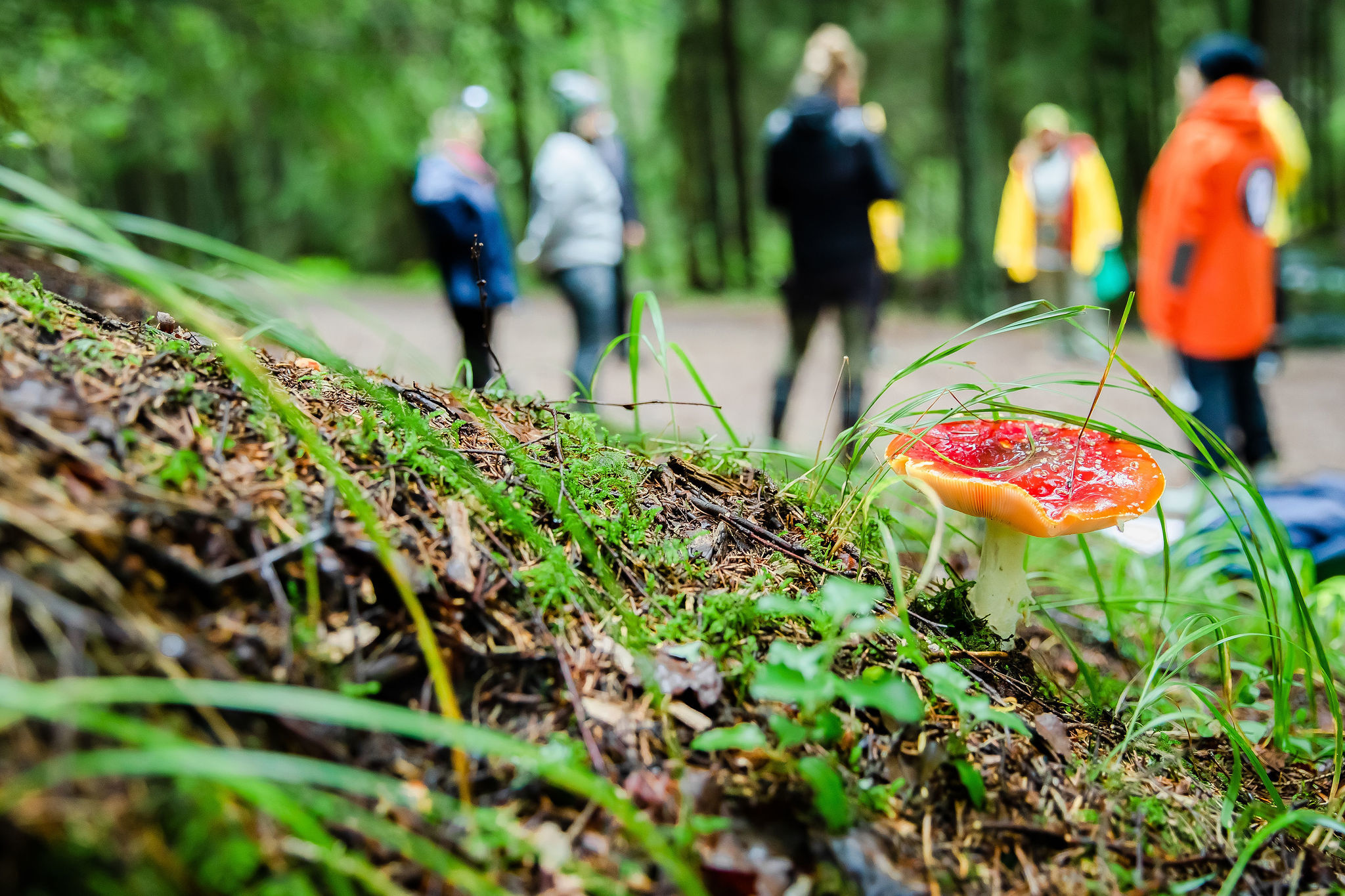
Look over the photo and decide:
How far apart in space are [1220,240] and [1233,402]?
2.96 feet

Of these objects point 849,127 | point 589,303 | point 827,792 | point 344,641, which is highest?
point 849,127

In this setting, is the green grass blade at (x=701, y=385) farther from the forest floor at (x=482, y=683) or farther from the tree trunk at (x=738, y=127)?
the tree trunk at (x=738, y=127)

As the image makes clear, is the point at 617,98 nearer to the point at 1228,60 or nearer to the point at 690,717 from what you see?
the point at 1228,60

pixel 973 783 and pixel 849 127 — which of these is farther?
pixel 849 127

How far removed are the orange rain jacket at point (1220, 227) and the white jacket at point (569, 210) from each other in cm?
308

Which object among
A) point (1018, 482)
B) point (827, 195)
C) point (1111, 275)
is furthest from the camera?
point (1111, 275)

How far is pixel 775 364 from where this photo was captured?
8852 mm

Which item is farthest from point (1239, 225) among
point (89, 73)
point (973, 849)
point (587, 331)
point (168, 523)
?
point (89, 73)

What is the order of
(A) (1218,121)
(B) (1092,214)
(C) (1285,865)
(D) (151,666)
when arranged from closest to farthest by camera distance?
(D) (151,666)
(C) (1285,865)
(A) (1218,121)
(B) (1092,214)

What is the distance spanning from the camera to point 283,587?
38.9 inches

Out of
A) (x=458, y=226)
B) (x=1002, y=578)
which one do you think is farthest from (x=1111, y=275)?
(x=1002, y=578)

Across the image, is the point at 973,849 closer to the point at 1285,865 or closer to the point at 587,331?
the point at 1285,865

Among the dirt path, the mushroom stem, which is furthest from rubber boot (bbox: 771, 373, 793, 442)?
the mushroom stem

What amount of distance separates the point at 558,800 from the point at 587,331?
12.8ft
